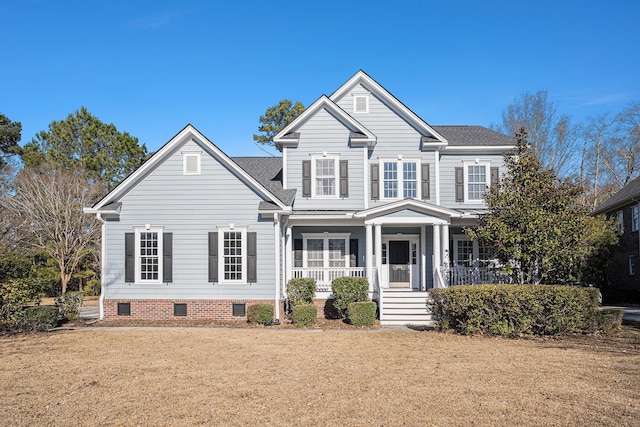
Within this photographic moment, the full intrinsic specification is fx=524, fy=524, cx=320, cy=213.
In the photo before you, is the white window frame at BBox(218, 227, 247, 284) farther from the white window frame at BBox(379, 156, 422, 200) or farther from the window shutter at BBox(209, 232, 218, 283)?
the white window frame at BBox(379, 156, 422, 200)

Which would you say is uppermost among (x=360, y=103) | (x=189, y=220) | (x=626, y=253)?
(x=360, y=103)

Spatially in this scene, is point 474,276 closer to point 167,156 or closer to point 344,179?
point 344,179

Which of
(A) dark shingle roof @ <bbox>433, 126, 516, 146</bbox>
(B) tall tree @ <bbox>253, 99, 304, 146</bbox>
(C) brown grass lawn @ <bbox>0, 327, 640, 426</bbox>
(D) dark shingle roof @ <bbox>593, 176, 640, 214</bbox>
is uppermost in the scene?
(B) tall tree @ <bbox>253, 99, 304, 146</bbox>

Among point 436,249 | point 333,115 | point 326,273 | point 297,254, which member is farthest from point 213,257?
point 436,249

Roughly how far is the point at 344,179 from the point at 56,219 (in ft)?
53.4

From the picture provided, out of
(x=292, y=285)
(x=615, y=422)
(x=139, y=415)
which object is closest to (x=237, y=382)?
(x=139, y=415)

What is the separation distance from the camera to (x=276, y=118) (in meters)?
45.8

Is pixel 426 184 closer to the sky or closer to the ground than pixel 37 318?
closer to the sky

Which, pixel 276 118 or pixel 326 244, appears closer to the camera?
pixel 326 244

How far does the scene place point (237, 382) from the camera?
28.9 feet

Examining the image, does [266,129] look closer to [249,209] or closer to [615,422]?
[249,209]

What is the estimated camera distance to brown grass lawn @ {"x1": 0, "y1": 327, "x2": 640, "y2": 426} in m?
6.97

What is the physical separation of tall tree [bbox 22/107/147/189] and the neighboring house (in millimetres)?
30853

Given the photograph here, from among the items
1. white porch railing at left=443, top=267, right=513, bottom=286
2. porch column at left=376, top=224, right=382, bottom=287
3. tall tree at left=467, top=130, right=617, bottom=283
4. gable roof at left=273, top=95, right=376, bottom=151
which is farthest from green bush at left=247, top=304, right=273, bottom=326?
tall tree at left=467, top=130, right=617, bottom=283
